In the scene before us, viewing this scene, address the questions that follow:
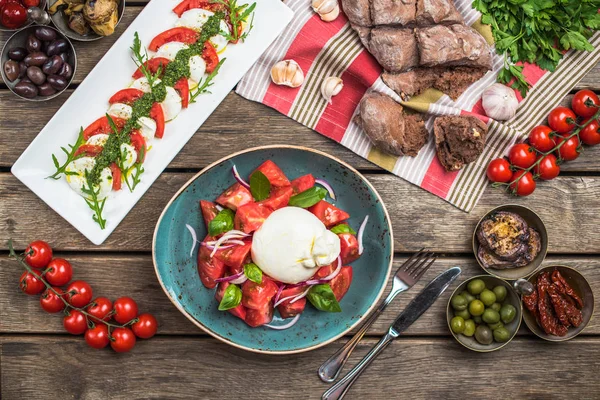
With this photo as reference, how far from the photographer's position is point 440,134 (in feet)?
9.00

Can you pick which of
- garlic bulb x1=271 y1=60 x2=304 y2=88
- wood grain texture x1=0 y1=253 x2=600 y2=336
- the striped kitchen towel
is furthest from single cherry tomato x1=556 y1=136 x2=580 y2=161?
garlic bulb x1=271 y1=60 x2=304 y2=88

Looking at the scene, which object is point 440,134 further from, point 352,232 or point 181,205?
point 181,205

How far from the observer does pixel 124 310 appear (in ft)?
8.82

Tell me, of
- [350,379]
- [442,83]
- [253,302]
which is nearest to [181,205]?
[253,302]

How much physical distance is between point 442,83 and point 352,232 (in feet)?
2.89

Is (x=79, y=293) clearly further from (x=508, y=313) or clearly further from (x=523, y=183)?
(x=523, y=183)

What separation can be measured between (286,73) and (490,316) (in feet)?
5.06

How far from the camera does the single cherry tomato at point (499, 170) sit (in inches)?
108

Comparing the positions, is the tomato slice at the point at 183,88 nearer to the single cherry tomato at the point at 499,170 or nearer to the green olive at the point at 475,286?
the single cherry tomato at the point at 499,170

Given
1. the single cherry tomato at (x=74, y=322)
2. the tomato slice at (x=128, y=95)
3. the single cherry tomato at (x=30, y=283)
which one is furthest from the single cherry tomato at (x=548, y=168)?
the single cherry tomato at (x=30, y=283)

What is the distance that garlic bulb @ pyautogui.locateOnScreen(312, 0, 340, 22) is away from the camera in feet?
8.91

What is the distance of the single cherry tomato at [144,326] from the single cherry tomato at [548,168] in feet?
6.76

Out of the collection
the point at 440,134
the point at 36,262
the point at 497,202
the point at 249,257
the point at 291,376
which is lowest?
the point at 291,376

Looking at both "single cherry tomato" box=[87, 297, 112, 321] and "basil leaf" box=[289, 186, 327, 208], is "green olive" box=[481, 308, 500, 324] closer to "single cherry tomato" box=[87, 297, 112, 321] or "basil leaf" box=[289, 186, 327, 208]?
"basil leaf" box=[289, 186, 327, 208]
